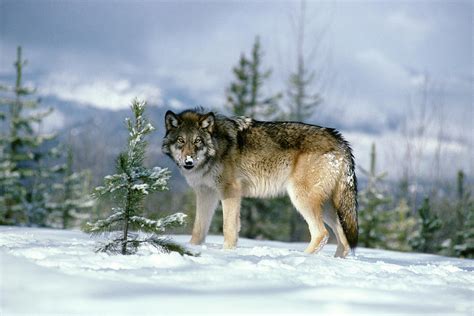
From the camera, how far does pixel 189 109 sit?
27.6ft

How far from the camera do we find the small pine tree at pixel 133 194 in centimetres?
525

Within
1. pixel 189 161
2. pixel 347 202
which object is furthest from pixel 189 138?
pixel 347 202

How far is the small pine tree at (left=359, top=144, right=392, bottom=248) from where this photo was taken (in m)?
22.9

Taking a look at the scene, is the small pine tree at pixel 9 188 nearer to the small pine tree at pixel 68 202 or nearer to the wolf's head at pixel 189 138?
the small pine tree at pixel 68 202

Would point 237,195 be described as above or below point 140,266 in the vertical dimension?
above

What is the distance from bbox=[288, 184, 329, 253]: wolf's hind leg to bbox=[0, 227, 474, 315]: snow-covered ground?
244 cm

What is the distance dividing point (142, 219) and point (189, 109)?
3.47m

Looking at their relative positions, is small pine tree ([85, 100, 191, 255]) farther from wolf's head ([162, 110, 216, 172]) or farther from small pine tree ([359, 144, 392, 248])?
small pine tree ([359, 144, 392, 248])

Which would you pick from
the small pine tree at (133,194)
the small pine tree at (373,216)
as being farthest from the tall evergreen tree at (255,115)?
the small pine tree at (133,194)

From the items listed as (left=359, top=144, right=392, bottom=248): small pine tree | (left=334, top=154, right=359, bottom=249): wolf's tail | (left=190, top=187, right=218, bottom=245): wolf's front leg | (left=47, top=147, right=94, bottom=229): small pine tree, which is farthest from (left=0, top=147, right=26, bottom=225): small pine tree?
(left=334, top=154, right=359, bottom=249): wolf's tail

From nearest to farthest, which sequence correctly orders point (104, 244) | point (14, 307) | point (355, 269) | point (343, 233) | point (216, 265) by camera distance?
1. point (14, 307)
2. point (216, 265)
3. point (355, 269)
4. point (104, 244)
5. point (343, 233)

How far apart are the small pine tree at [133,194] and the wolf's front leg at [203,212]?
2.69 metres

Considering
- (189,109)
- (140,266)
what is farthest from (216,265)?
(189,109)

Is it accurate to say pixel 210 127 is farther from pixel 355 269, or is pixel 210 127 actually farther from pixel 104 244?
pixel 355 269
